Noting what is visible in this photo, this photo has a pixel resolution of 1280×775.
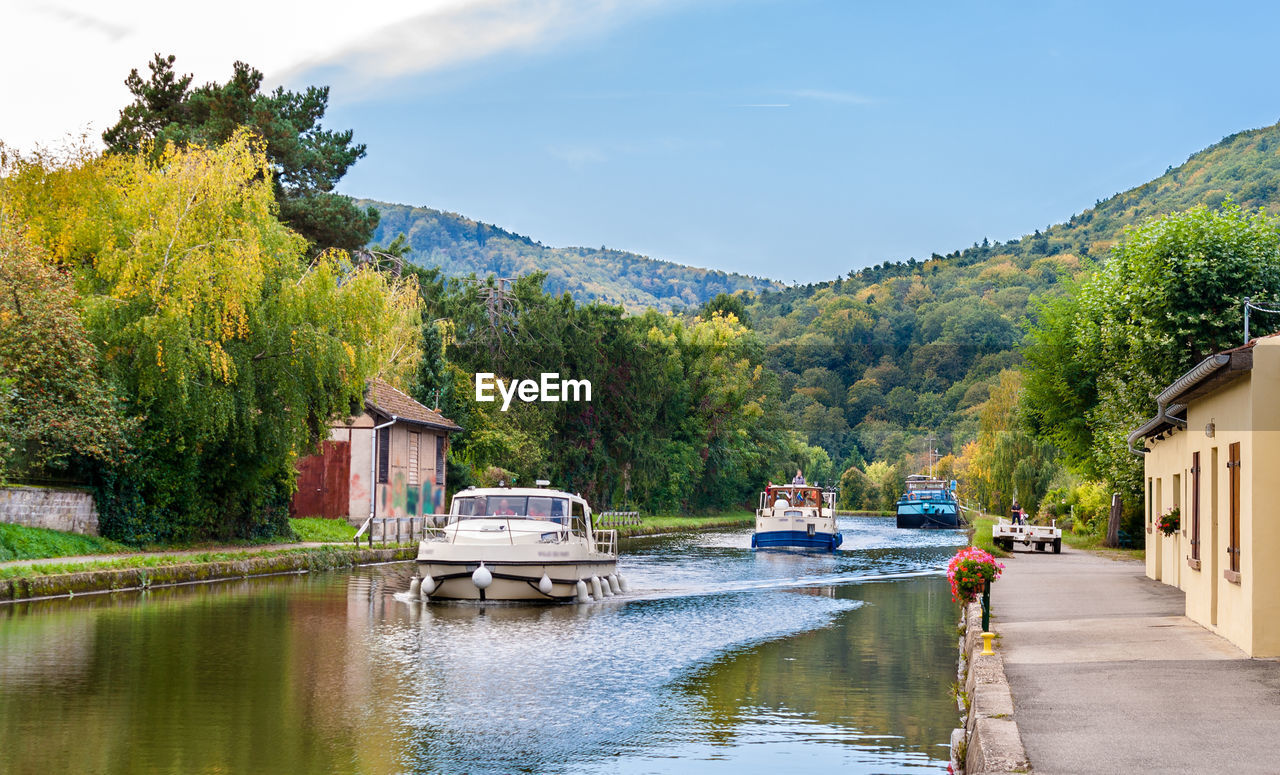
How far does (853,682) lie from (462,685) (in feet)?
14.6

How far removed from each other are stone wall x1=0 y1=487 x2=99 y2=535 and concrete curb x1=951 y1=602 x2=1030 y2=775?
2020 cm

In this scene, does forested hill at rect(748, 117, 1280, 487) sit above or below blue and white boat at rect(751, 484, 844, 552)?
above

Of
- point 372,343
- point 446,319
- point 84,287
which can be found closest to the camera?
point 84,287

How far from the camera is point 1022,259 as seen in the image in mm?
136875

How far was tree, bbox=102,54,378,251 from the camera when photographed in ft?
148

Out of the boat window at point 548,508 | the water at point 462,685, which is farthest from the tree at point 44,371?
the boat window at point 548,508

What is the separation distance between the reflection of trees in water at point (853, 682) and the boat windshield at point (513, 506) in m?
7.04

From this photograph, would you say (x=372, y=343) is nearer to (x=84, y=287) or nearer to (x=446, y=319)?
(x=84, y=287)

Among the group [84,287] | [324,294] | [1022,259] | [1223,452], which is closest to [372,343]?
[324,294]

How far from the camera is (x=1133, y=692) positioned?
445 inches

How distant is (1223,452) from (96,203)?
84.0 ft

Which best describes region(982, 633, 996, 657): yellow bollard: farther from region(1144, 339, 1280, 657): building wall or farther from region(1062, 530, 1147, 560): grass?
region(1062, 530, 1147, 560): grass

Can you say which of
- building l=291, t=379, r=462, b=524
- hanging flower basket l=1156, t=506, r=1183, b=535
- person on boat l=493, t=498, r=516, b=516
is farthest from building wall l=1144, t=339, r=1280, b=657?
building l=291, t=379, r=462, b=524

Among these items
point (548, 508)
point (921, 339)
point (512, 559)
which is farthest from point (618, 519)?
point (921, 339)
